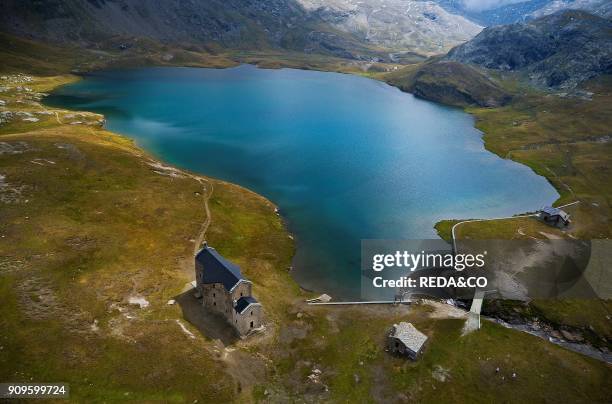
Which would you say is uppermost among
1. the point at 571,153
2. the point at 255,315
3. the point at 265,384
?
the point at 571,153

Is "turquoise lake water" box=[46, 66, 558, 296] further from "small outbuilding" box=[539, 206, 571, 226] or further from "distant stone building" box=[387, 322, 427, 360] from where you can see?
"distant stone building" box=[387, 322, 427, 360]

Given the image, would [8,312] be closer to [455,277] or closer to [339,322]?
[339,322]

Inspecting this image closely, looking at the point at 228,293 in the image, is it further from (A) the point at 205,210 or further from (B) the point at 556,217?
(B) the point at 556,217

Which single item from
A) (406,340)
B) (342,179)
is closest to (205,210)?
(342,179)

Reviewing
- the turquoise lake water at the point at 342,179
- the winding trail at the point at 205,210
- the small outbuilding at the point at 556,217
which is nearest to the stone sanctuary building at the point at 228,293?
the winding trail at the point at 205,210

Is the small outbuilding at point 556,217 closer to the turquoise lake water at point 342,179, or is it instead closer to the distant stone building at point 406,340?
the turquoise lake water at point 342,179

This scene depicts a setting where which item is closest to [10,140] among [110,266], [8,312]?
[110,266]
